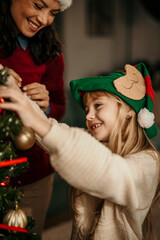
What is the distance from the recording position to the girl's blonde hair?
3.00 ft

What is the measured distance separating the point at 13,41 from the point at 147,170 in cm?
66

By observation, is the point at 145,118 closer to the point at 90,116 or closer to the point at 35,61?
the point at 90,116

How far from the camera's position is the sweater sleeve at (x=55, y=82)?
120 cm

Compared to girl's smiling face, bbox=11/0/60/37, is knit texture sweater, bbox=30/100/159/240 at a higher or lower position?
lower

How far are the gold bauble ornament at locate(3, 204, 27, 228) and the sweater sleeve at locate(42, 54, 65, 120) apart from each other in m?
0.54

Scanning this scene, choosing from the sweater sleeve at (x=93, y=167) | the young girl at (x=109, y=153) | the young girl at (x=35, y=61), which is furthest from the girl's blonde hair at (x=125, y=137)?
the young girl at (x=35, y=61)

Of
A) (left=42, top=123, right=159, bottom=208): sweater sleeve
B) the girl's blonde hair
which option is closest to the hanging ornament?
(left=42, top=123, right=159, bottom=208): sweater sleeve

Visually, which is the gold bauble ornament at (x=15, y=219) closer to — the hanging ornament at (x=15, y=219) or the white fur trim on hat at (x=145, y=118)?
the hanging ornament at (x=15, y=219)

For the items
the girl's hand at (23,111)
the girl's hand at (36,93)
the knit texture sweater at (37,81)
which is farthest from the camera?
the knit texture sweater at (37,81)

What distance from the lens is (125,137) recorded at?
944 millimetres

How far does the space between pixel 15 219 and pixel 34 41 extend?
0.70m

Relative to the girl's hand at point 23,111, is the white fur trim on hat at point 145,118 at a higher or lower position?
lower

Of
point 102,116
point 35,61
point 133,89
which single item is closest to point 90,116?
point 102,116

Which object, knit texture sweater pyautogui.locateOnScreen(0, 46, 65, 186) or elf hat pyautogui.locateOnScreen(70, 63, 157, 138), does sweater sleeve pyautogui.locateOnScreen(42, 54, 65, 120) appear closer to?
knit texture sweater pyautogui.locateOnScreen(0, 46, 65, 186)
